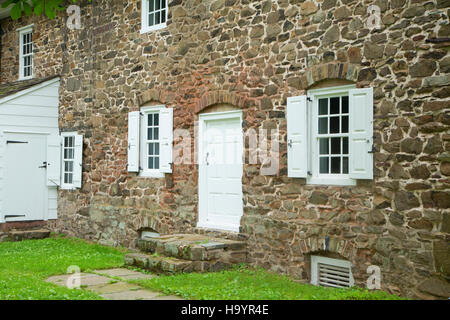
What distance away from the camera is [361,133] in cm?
793

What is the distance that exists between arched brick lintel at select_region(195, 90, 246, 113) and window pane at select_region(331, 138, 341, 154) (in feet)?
6.44

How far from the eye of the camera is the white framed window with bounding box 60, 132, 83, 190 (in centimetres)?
1352

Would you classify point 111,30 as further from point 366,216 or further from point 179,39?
point 366,216

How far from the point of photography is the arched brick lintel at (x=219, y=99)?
32.0 feet

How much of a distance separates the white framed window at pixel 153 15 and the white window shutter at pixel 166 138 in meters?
1.92

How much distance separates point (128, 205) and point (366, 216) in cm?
603

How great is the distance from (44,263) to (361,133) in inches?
245

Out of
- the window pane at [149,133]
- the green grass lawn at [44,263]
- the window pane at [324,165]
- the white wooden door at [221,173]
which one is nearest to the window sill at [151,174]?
the window pane at [149,133]

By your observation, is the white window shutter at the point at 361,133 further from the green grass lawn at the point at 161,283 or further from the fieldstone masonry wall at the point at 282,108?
the green grass lawn at the point at 161,283

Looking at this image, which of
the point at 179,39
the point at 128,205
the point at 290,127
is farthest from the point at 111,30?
the point at 290,127

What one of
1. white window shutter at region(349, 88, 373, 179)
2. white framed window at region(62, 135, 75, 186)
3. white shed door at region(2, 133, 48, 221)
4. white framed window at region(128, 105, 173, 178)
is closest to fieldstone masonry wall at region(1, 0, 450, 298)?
white window shutter at region(349, 88, 373, 179)

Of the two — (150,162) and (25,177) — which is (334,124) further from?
(25,177)

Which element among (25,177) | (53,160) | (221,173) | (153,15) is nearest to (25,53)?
(53,160)

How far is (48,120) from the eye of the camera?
14.4 metres
